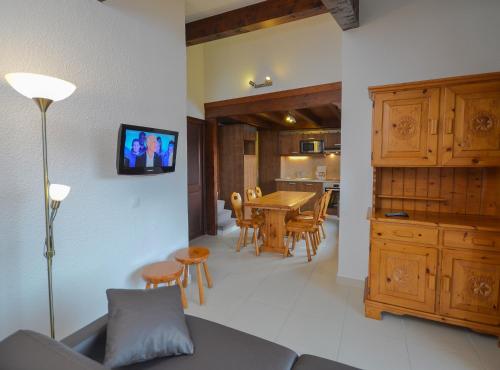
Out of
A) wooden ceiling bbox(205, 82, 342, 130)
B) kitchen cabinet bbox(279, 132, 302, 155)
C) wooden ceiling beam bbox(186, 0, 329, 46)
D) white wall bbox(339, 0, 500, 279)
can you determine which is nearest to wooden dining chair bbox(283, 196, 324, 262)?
white wall bbox(339, 0, 500, 279)

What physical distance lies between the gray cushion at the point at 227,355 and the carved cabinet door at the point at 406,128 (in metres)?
1.81

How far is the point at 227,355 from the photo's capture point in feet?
4.71

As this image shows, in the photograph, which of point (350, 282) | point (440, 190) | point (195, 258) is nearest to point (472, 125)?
point (440, 190)

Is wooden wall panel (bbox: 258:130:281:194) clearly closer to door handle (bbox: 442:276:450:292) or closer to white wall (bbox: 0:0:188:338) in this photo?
white wall (bbox: 0:0:188:338)

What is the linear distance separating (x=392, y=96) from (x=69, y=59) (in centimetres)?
256

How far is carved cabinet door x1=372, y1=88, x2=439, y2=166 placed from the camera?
2336mm

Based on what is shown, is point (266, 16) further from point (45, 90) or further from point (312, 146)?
point (312, 146)

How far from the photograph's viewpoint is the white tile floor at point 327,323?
2.03m

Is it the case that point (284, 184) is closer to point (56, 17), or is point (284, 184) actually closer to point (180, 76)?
point (180, 76)

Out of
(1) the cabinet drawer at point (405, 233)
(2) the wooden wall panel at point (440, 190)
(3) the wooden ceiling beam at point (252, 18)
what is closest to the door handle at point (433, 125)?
(2) the wooden wall panel at point (440, 190)

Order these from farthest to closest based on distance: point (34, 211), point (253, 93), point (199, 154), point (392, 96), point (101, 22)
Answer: point (199, 154) → point (253, 93) → point (392, 96) → point (101, 22) → point (34, 211)

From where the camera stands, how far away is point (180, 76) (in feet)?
10.1

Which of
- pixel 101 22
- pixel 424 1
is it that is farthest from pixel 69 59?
pixel 424 1

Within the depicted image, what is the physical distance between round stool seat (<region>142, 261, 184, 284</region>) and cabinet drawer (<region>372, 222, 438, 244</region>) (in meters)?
1.80
